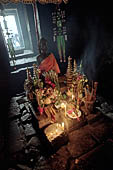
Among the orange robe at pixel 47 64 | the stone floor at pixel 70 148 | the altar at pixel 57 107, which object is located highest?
the orange robe at pixel 47 64

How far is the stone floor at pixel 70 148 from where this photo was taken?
2987mm

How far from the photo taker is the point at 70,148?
3318 millimetres

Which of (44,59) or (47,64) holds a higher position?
(44,59)

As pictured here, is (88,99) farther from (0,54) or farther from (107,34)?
(0,54)

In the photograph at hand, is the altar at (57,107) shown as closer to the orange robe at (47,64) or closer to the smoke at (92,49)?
the orange robe at (47,64)

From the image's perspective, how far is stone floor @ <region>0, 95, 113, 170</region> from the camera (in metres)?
2.99

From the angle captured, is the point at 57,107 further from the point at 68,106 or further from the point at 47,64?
the point at 47,64

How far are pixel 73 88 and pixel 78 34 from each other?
141 inches

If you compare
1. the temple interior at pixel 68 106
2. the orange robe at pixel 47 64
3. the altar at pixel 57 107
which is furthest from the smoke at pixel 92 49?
the orange robe at pixel 47 64

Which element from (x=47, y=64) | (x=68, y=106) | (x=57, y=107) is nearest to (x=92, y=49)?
(x=47, y=64)

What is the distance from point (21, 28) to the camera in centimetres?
994

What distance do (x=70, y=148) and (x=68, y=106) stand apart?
1.25m

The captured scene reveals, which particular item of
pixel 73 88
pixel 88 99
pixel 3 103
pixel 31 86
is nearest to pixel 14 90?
pixel 3 103

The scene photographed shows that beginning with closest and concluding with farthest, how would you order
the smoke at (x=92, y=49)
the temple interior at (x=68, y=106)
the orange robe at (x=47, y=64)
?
the temple interior at (x=68, y=106), the orange robe at (x=47, y=64), the smoke at (x=92, y=49)
